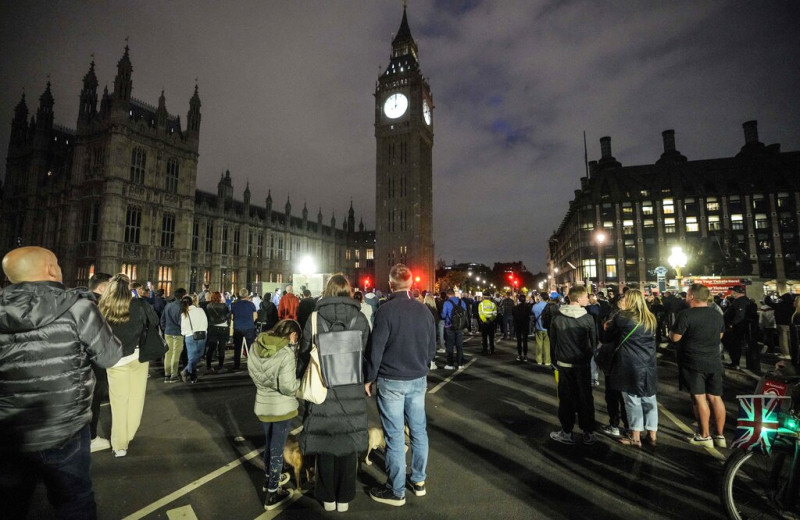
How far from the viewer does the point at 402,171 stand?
187 feet

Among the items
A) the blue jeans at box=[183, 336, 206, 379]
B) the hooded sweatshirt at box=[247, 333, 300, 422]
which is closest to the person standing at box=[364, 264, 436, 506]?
the hooded sweatshirt at box=[247, 333, 300, 422]

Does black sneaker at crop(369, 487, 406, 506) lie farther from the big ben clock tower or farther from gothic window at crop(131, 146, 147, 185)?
the big ben clock tower

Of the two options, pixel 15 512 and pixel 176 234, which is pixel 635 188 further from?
pixel 15 512

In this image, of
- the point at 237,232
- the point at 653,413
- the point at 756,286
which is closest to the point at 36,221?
the point at 237,232

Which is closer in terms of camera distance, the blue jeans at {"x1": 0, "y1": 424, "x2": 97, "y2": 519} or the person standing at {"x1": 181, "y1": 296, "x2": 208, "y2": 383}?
the blue jeans at {"x1": 0, "y1": 424, "x2": 97, "y2": 519}

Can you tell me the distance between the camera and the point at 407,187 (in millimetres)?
56625

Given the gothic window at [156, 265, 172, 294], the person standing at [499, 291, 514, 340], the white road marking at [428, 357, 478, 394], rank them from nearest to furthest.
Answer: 1. the white road marking at [428, 357, 478, 394]
2. the person standing at [499, 291, 514, 340]
3. the gothic window at [156, 265, 172, 294]

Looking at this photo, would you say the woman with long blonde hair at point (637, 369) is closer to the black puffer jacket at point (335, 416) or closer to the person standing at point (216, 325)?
the black puffer jacket at point (335, 416)

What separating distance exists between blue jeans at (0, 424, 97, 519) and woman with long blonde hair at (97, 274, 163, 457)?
249cm

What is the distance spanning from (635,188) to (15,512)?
69.1 meters

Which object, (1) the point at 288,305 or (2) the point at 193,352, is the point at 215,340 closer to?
(2) the point at 193,352

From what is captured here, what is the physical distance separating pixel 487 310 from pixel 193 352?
27.1 feet

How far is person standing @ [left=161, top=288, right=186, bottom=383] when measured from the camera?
843 centimetres

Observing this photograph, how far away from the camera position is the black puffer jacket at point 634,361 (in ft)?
15.9
